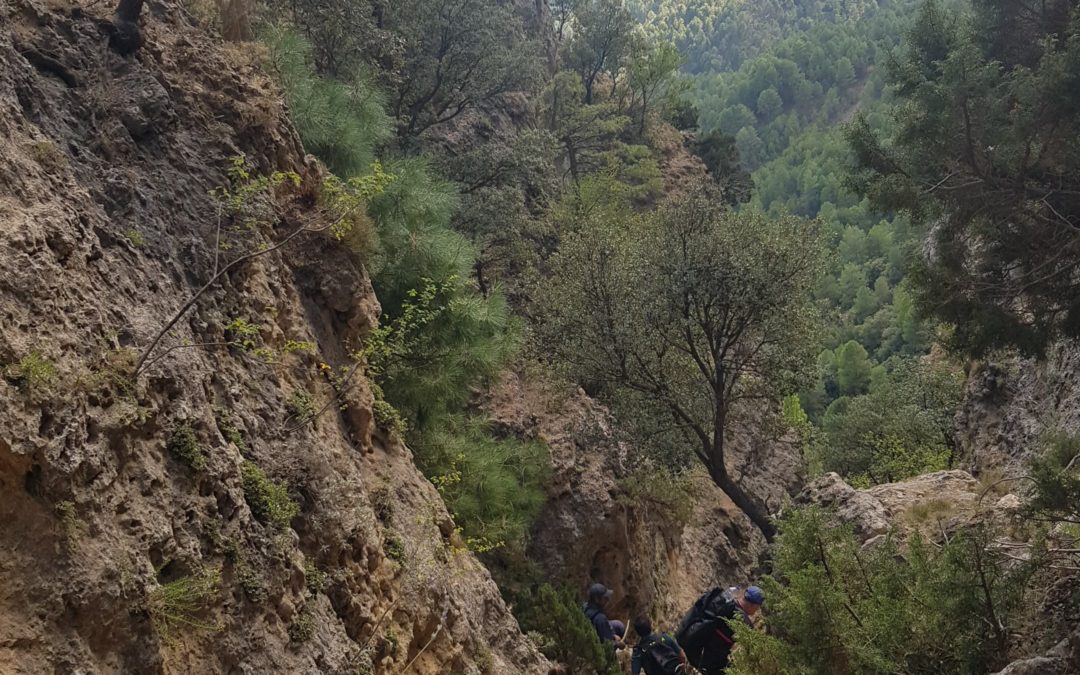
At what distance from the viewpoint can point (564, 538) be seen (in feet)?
46.5

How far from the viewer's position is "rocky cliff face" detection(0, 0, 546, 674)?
4.15 meters

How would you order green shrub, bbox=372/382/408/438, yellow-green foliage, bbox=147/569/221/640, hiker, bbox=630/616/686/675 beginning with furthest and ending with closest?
hiker, bbox=630/616/686/675 < green shrub, bbox=372/382/408/438 < yellow-green foliage, bbox=147/569/221/640

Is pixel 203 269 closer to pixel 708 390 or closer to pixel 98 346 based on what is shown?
pixel 98 346

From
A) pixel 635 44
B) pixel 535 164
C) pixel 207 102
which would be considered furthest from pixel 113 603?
pixel 635 44

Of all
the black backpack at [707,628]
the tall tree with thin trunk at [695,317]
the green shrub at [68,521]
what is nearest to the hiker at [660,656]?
the black backpack at [707,628]

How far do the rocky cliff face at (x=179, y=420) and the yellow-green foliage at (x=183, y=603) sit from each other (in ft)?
0.05

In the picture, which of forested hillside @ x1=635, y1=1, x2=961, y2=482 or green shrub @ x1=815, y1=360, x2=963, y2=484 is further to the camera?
forested hillside @ x1=635, y1=1, x2=961, y2=482

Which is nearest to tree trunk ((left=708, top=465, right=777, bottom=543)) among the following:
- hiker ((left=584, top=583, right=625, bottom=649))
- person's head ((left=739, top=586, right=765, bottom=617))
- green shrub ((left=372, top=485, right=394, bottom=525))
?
hiker ((left=584, top=583, right=625, bottom=649))

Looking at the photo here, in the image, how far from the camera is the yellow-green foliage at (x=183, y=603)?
4.43 m

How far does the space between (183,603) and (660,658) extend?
5.91m

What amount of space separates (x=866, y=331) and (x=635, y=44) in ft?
145

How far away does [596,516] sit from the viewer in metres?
14.6

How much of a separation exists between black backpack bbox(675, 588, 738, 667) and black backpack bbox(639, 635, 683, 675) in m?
0.45

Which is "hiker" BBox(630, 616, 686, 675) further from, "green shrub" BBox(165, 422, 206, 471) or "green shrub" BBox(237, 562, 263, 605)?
"green shrub" BBox(165, 422, 206, 471)
